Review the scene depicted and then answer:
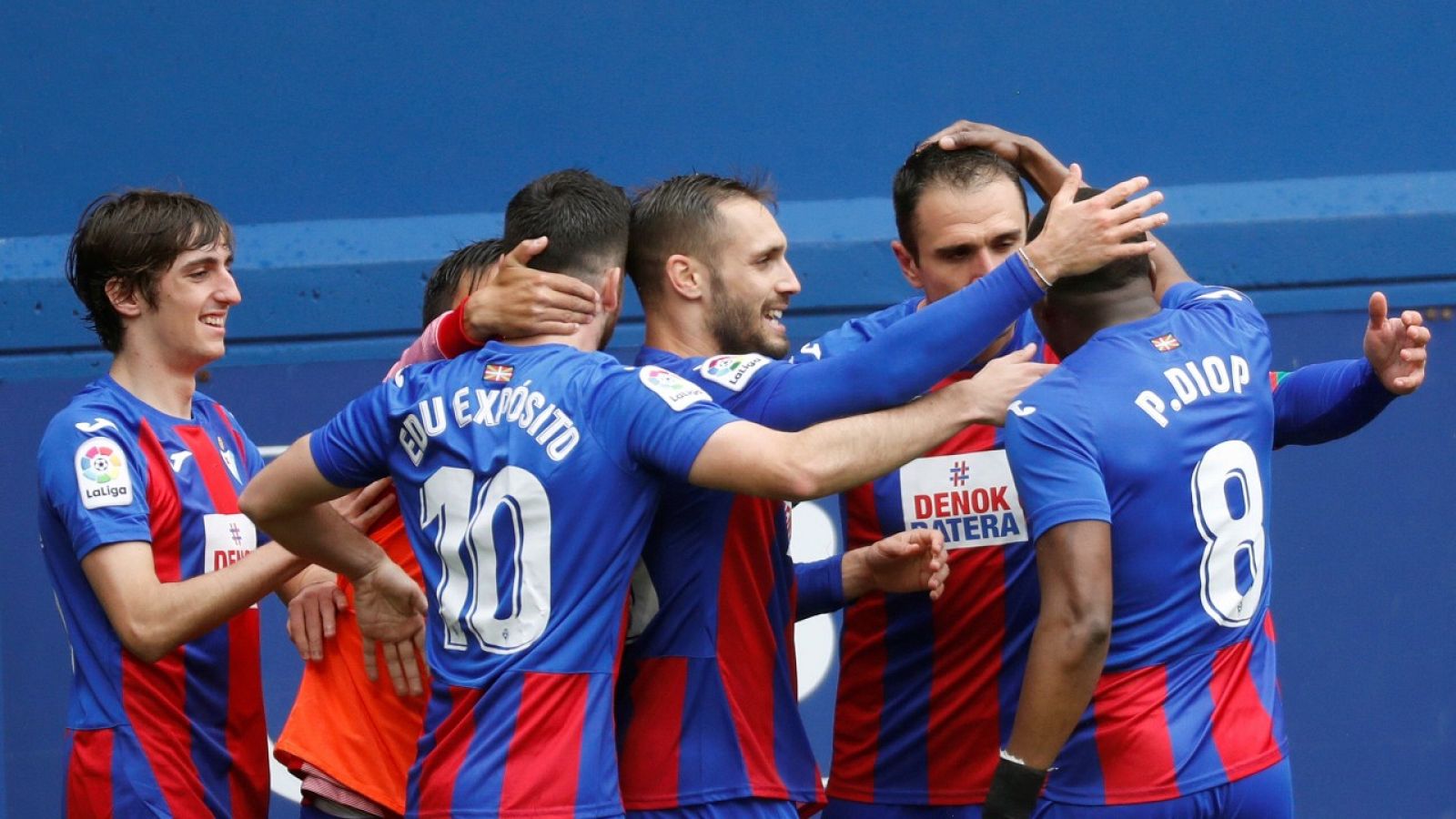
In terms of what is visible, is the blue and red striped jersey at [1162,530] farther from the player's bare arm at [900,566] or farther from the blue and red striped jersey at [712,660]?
the blue and red striped jersey at [712,660]

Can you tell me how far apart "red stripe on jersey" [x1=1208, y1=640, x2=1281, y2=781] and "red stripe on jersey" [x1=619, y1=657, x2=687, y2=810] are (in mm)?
773

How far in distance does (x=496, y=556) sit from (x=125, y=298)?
1036 mm

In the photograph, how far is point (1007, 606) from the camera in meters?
2.68

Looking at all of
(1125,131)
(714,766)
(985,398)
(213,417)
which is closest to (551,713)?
(714,766)

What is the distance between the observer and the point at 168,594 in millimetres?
2648

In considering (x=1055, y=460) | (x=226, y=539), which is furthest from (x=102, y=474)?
(x=1055, y=460)

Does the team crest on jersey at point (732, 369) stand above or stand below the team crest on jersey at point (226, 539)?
above

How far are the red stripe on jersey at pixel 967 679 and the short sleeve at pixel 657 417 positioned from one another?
0.66m

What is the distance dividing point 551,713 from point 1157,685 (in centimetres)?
86

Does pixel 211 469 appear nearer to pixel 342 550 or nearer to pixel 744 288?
pixel 342 550

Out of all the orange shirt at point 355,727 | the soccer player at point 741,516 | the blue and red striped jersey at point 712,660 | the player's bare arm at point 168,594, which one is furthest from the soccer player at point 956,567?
the player's bare arm at point 168,594

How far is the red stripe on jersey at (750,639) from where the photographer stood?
2416 mm

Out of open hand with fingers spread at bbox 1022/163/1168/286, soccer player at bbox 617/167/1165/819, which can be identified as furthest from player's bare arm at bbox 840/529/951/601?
open hand with fingers spread at bbox 1022/163/1168/286

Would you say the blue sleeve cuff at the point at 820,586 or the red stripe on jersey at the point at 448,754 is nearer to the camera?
the red stripe on jersey at the point at 448,754
